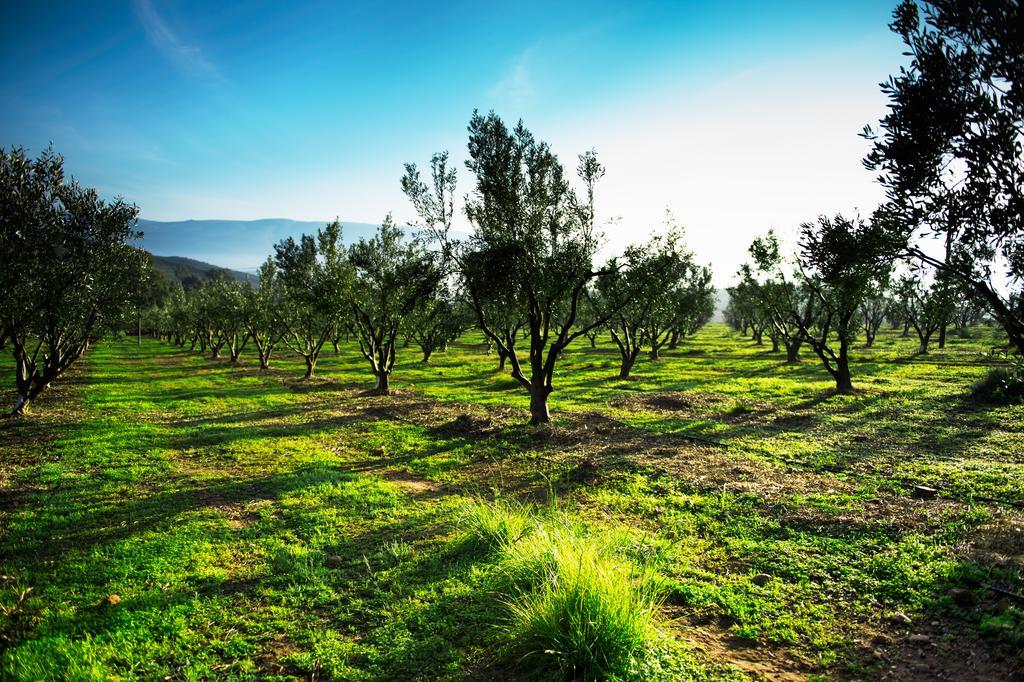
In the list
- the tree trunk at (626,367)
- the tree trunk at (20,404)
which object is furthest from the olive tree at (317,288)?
the tree trunk at (626,367)

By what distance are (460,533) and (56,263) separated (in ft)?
86.4

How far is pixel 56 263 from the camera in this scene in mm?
23812

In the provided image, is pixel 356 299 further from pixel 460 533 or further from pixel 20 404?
pixel 460 533

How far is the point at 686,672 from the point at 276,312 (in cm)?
5233

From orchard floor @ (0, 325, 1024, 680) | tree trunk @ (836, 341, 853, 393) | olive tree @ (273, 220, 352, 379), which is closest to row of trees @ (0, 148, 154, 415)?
orchard floor @ (0, 325, 1024, 680)

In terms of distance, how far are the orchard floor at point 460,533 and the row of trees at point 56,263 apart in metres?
4.99

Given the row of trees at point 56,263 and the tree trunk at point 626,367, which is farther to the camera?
the tree trunk at point 626,367

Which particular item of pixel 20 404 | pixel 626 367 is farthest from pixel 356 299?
pixel 626 367

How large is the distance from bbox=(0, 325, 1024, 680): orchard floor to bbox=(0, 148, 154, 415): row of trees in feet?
16.4

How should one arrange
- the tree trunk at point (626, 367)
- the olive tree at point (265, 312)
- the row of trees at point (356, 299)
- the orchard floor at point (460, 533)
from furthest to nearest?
the olive tree at point (265, 312)
the tree trunk at point (626, 367)
the row of trees at point (356, 299)
the orchard floor at point (460, 533)

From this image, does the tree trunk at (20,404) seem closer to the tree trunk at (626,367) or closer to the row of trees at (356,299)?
the row of trees at (356,299)

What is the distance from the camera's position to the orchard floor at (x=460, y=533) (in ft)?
23.7

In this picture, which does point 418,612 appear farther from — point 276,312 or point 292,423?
point 276,312

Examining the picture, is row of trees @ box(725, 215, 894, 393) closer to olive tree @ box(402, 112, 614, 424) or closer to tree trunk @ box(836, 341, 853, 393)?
tree trunk @ box(836, 341, 853, 393)
